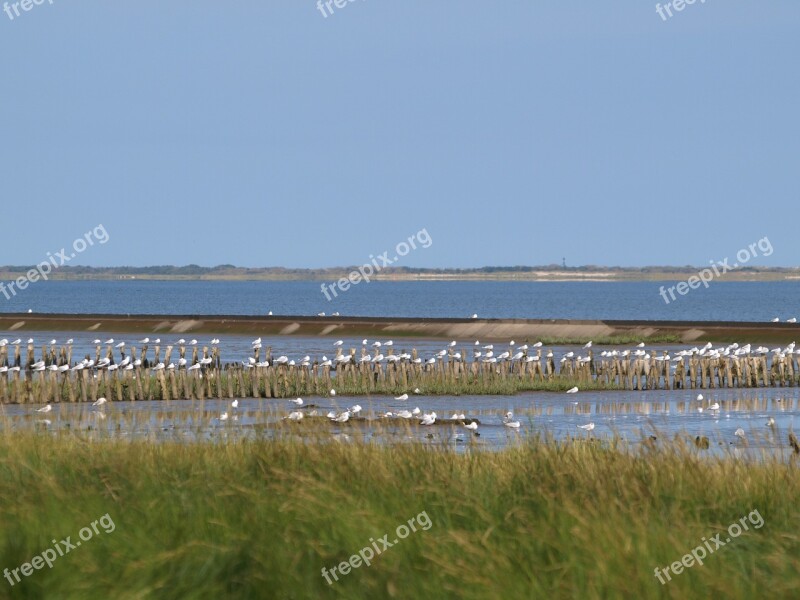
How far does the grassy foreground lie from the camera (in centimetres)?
845

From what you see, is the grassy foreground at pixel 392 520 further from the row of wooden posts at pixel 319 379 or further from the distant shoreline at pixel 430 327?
the distant shoreline at pixel 430 327

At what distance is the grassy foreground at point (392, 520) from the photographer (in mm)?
8453

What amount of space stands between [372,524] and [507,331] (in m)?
66.1

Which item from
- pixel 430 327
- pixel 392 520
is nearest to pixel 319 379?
pixel 392 520

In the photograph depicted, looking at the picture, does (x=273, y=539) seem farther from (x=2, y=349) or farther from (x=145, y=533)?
(x=2, y=349)

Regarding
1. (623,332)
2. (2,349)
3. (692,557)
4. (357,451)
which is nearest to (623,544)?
(692,557)

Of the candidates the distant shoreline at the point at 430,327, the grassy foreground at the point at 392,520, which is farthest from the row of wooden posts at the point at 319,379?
the grassy foreground at the point at 392,520

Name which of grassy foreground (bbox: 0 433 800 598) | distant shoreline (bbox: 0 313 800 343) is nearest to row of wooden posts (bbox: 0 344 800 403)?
distant shoreline (bbox: 0 313 800 343)

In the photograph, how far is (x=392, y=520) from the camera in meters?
9.73

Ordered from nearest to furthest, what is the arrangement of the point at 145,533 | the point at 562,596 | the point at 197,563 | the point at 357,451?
the point at 562,596 → the point at 197,563 → the point at 145,533 → the point at 357,451

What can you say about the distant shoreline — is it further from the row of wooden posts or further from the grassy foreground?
the grassy foreground

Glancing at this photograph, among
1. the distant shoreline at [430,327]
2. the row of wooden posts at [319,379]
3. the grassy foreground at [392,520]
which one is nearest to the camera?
the grassy foreground at [392,520]

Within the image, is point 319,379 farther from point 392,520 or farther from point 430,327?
point 430,327

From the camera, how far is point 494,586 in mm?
8188
